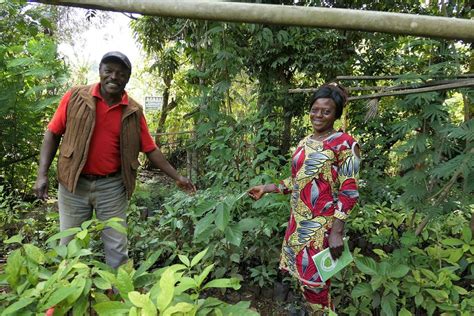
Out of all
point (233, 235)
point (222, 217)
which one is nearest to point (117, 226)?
point (222, 217)

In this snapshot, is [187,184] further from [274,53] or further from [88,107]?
[274,53]

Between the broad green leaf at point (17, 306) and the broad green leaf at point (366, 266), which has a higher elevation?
the broad green leaf at point (17, 306)

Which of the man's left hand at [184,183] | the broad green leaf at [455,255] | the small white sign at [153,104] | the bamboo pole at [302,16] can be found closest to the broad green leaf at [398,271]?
the broad green leaf at [455,255]

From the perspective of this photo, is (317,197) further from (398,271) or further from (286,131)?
(286,131)

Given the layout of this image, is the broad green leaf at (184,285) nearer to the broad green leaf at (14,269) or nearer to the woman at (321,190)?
the broad green leaf at (14,269)

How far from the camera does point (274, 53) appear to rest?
562 cm

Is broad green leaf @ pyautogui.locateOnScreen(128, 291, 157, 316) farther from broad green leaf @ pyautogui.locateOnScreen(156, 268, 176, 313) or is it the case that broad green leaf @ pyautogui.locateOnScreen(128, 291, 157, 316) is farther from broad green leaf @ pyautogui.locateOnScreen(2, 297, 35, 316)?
broad green leaf @ pyautogui.locateOnScreen(2, 297, 35, 316)

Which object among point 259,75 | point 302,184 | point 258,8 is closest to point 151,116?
point 259,75

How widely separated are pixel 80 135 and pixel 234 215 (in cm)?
122

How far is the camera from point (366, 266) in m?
2.17

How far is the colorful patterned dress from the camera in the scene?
1910 millimetres

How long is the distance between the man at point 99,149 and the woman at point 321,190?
3.55ft

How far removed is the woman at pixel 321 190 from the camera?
1.91 meters

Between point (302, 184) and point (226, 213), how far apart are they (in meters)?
0.50
